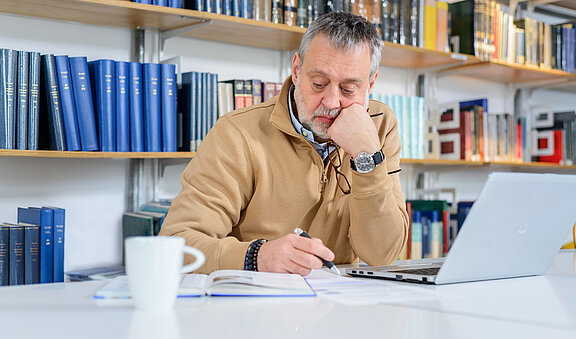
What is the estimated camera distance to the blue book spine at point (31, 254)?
6.19 feet

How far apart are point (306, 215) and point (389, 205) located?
0.24m

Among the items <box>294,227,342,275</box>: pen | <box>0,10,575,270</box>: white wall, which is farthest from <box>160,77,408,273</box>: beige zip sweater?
<box>0,10,575,270</box>: white wall

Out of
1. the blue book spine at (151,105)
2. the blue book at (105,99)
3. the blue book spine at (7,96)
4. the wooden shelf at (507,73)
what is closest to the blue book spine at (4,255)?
the blue book spine at (7,96)

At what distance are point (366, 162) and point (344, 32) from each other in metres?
0.34

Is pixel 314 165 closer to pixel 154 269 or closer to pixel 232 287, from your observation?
pixel 232 287

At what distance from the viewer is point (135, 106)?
2.07m

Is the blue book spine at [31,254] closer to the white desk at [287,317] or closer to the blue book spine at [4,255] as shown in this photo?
the blue book spine at [4,255]

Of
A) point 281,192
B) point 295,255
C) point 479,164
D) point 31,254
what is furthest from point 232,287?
point 479,164

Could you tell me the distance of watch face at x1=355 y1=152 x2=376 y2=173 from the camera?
57.1 inches

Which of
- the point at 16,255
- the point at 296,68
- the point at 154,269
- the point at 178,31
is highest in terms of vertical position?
the point at 178,31

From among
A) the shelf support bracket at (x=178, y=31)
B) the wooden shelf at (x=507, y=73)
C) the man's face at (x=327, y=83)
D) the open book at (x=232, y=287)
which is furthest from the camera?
the wooden shelf at (x=507, y=73)

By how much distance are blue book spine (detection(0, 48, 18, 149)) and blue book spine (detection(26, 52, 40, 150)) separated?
45 mm

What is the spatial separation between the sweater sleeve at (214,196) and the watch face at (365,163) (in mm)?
282

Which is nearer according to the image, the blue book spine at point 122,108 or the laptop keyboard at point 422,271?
the laptop keyboard at point 422,271
